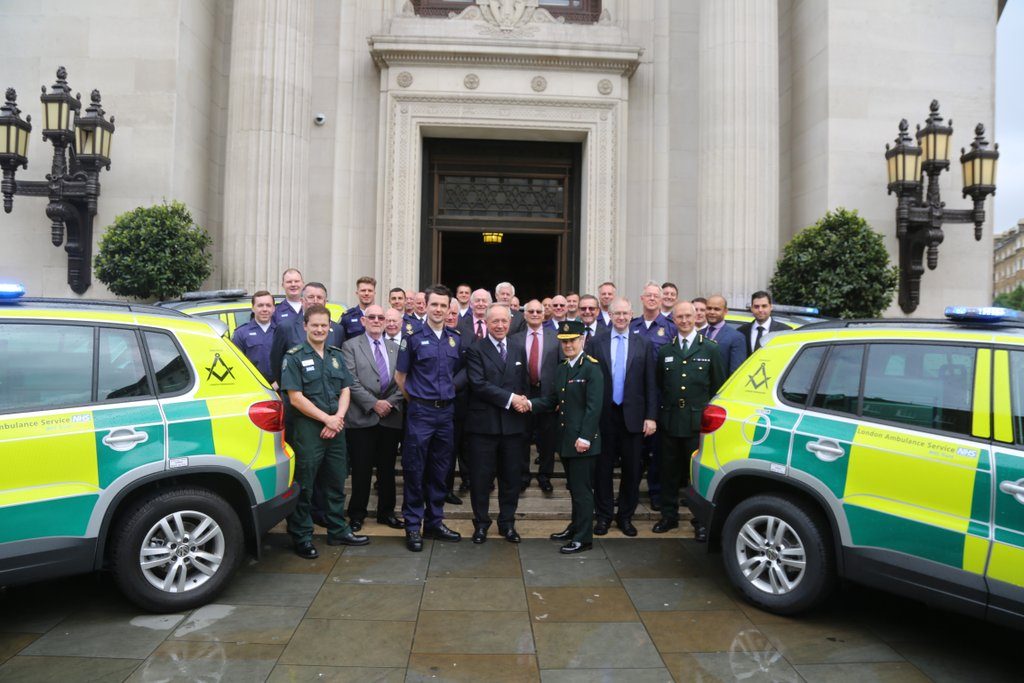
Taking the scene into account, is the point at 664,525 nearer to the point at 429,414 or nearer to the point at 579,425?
the point at 579,425

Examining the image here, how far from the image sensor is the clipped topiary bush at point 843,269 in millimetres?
8820

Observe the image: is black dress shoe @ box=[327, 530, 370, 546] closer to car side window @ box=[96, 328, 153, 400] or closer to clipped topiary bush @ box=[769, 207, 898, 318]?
car side window @ box=[96, 328, 153, 400]

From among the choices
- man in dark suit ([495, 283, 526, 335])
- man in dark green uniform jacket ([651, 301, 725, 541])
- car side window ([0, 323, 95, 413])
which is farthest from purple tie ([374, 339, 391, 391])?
man in dark green uniform jacket ([651, 301, 725, 541])

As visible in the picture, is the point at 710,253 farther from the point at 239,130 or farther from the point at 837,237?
the point at 239,130

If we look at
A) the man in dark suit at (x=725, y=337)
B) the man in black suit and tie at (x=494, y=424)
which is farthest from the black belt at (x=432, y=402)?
the man in dark suit at (x=725, y=337)

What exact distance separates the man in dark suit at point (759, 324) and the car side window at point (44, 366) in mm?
5543

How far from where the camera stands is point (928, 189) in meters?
9.55

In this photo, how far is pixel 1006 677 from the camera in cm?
345

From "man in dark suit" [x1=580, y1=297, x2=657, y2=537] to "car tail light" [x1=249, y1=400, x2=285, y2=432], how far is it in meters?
2.70

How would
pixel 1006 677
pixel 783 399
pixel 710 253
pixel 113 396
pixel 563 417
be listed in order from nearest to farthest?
pixel 1006 677, pixel 113 396, pixel 783 399, pixel 563 417, pixel 710 253

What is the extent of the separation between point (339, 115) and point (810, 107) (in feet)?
25.2

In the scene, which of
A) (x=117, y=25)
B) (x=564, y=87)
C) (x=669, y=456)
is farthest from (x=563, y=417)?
(x=117, y=25)

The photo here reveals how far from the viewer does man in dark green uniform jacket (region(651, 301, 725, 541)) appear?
5.73m

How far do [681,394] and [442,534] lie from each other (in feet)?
7.87
